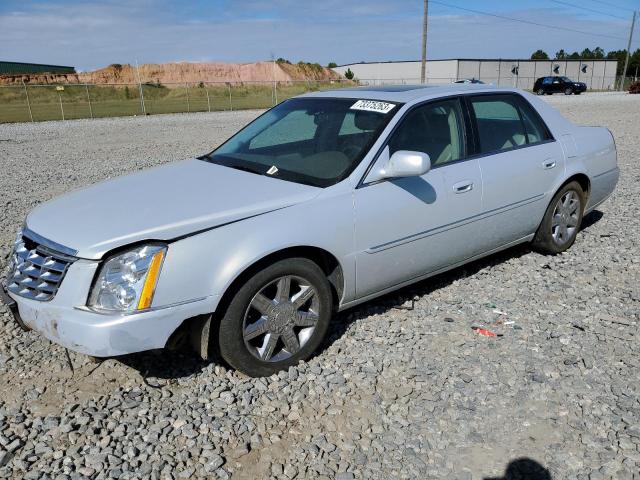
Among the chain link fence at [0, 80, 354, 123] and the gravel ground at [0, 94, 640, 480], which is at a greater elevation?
the gravel ground at [0, 94, 640, 480]

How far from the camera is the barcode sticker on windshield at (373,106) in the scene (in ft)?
13.3

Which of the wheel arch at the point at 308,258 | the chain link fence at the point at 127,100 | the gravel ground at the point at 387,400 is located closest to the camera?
the gravel ground at the point at 387,400

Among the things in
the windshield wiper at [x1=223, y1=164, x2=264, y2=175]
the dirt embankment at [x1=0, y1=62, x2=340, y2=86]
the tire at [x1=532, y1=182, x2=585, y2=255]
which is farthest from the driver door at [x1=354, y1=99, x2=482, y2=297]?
the dirt embankment at [x1=0, y1=62, x2=340, y2=86]

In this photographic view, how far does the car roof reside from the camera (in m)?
4.20

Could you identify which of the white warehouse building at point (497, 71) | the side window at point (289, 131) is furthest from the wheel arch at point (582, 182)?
the white warehouse building at point (497, 71)

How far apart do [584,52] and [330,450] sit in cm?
12977

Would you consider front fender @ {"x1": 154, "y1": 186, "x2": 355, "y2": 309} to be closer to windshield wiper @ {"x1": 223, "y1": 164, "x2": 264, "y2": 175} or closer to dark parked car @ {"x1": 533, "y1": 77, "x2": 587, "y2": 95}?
windshield wiper @ {"x1": 223, "y1": 164, "x2": 264, "y2": 175}

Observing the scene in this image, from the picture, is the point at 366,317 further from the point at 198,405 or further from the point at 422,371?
the point at 198,405

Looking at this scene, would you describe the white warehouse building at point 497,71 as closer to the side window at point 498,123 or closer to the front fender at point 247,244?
the side window at point 498,123

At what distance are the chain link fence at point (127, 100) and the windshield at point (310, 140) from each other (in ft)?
79.8

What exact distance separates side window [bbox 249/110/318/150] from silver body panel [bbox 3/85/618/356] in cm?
34

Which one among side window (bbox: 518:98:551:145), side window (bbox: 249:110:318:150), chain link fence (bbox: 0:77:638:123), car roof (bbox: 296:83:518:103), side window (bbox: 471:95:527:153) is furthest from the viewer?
chain link fence (bbox: 0:77:638:123)

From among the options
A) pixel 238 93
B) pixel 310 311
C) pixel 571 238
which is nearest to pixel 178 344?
pixel 310 311

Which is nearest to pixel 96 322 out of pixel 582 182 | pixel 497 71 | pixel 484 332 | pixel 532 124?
pixel 484 332
